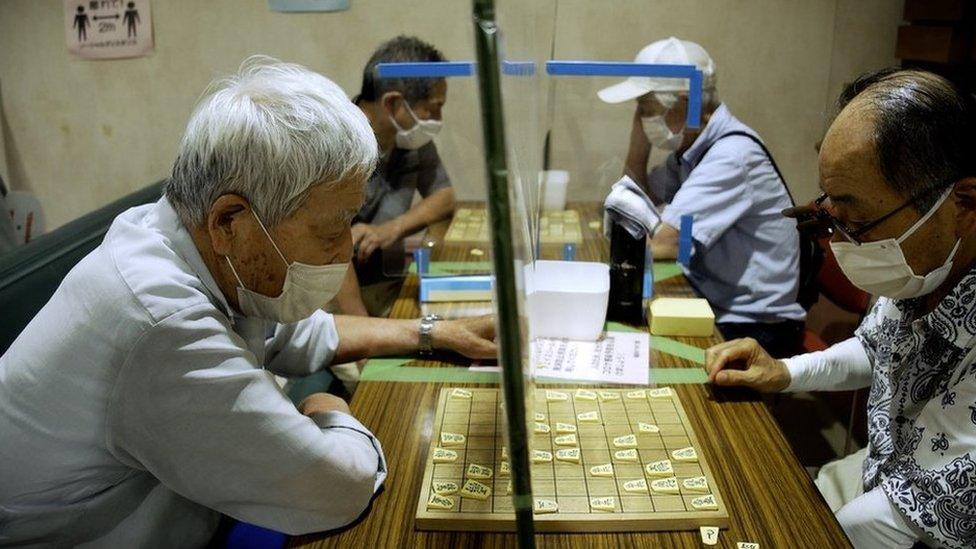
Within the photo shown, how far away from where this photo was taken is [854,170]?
1.08 metres

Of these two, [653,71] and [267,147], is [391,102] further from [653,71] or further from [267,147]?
[267,147]

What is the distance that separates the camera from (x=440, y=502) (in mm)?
979

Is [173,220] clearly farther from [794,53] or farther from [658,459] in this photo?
[794,53]

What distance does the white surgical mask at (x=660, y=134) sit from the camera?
201 cm

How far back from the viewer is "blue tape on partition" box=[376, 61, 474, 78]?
6.20ft

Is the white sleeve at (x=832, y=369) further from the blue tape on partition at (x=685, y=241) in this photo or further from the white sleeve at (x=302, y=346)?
the white sleeve at (x=302, y=346)

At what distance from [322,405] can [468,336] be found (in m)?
0.39

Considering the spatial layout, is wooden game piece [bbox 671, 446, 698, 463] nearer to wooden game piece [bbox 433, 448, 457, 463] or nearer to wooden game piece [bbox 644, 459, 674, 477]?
wooden game piece [bbox 644, 459, 674, 477]

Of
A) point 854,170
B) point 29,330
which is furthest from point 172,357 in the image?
point 854,170

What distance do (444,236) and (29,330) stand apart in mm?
1378

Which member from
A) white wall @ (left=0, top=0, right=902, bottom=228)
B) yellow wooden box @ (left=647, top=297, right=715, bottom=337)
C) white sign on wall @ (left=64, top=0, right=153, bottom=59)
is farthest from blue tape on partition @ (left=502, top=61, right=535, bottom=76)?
white sign on wall @ (left=64, top=0, right=153, bottom=59)

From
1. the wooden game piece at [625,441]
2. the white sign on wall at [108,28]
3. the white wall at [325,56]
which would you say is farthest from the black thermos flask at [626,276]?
the white sign on wall at [108,28]

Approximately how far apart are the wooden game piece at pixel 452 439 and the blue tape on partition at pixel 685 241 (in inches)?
40.7

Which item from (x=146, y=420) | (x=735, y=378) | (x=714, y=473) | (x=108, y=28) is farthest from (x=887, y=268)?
(x=108, y=28)
